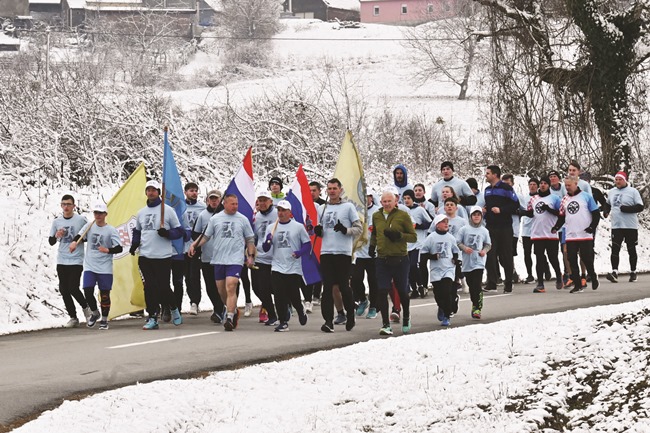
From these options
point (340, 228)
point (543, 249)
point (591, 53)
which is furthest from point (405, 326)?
point (591, 53)

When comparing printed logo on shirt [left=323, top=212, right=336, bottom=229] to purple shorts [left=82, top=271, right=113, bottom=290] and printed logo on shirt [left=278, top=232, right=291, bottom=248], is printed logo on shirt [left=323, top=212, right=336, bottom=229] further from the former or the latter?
purple shorts [left=82, top=271, right=113, bottom=290]

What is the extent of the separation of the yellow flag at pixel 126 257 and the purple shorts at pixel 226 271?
6.26 feet

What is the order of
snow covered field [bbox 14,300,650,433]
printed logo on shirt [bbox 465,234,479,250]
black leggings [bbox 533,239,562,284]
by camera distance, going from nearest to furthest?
1. snow covered field [bbox 14,300,650,433]
2. printed logo on shirt [bbox 465,234,479,250]
3. black leggings [bbox 533,239,562,284]

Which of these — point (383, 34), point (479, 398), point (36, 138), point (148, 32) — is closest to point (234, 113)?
point (36, 138)

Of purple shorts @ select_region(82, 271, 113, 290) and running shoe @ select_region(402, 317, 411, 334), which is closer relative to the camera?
running shoe @ select_region(402, 317, 411, 334)

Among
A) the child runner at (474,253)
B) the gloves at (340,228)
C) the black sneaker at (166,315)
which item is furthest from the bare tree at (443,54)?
the gloves at (340,228)

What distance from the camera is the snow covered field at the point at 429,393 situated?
8.94 m

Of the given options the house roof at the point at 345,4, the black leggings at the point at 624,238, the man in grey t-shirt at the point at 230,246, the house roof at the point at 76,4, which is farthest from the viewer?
the house roof at the point at 345,4

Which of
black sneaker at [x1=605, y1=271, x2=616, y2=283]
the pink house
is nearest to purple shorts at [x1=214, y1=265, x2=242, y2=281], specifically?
black sneaker at [x1=605, y1=271, x2=616, y2=283]

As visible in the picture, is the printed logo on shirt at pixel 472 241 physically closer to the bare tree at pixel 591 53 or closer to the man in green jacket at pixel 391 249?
the man in green jacket at pixel 391 249

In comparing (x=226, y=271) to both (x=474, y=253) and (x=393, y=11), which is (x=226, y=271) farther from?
(x=393, y=11)

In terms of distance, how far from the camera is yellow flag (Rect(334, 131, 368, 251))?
52.5 feet

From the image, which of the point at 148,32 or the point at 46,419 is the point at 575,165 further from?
the point at 148,32

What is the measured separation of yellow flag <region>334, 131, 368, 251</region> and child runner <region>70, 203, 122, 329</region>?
3.17 metres
